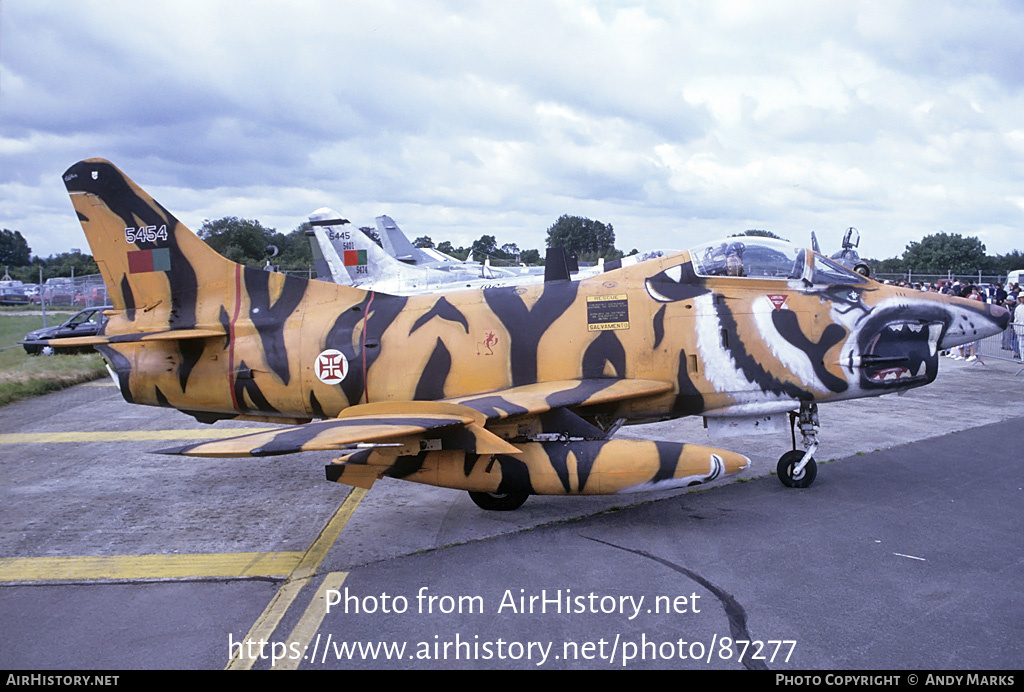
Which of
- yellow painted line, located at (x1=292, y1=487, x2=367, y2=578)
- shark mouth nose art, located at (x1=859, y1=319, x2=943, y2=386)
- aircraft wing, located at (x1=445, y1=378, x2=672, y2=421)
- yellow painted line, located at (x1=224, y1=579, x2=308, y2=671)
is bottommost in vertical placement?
yellow painted line, located at (x1=292, y1=487, x2=367, y2=578)

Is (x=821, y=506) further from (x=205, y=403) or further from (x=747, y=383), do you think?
(x=205, y=403)

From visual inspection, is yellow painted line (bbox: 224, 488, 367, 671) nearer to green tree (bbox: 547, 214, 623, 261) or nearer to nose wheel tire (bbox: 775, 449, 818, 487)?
nose wheel tire (bbox: 775, 449, 818, 487)

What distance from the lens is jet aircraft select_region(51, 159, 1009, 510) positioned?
6910 mm

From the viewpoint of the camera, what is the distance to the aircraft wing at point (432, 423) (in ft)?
18.7

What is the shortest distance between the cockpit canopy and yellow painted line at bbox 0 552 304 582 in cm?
518

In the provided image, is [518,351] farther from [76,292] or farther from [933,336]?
[76,292]

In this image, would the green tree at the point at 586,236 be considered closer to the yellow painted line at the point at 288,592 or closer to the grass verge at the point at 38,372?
the grass verge at the point at 38,372

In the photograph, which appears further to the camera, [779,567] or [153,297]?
[153,297]

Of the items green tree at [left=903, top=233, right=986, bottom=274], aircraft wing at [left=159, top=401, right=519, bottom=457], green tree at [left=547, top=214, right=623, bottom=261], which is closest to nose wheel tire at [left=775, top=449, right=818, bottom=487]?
aircraft wing at [left=159, top=401, right=519, bottom=457]

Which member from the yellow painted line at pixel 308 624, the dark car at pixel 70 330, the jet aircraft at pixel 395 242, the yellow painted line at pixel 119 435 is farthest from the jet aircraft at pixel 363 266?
the yellow painted line at pixel 308 624

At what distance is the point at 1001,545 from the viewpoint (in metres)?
6.18

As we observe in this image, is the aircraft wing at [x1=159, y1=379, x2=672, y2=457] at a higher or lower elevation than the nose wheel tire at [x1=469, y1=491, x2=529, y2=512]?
higher

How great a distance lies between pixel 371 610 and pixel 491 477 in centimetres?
205
